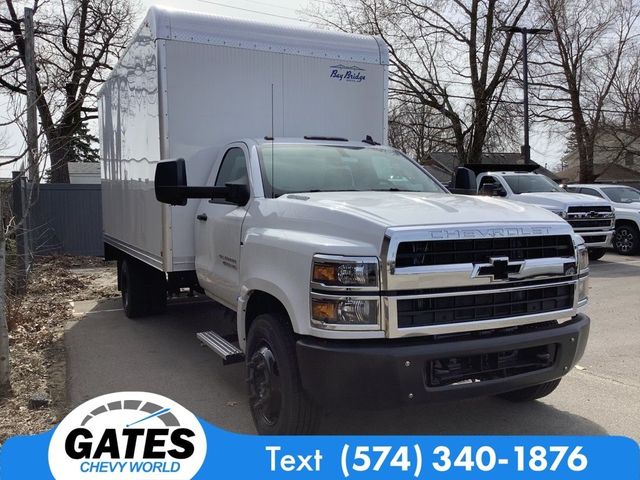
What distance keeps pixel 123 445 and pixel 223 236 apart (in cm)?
205

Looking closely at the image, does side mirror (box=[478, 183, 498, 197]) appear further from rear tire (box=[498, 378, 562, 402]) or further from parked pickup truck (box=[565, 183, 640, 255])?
rear tire (box=[498, 378, 562, 402])

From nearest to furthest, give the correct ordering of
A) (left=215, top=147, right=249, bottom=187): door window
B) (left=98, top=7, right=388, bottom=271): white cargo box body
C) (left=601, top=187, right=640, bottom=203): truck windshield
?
(left=215, top=147, right=249, bottom=187): door window, (left=98, top=7, right=388, bottom=271): white cargo box body, (left=601, top=187, right=640, bottom=203): truck windshield

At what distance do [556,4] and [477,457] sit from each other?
2844 centimetres

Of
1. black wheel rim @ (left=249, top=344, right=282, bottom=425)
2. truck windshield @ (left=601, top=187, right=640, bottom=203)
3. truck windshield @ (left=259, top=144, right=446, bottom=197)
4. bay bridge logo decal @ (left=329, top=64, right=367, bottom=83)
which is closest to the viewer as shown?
black wheel rim @ (left=249, top=344, right=282, bottom=425)

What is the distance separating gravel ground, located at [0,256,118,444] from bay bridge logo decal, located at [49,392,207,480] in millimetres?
1096

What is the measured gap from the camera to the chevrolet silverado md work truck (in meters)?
3.36

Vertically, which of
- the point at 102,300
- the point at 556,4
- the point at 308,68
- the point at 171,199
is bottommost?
the point at 102,300

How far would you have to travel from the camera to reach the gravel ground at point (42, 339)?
457 cm

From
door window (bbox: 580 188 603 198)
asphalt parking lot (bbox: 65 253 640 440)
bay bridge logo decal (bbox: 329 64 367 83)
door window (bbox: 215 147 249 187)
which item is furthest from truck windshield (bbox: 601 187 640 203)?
door window (bbox: 215 147 249 187)

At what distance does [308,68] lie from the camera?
623cm

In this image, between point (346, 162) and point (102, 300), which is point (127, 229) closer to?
point (102, 300)

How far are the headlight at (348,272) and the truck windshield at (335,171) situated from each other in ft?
4.21

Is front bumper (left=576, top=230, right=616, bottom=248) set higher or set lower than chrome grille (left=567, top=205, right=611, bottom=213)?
lower

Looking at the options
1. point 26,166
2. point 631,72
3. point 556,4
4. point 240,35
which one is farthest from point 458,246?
point 631,72
